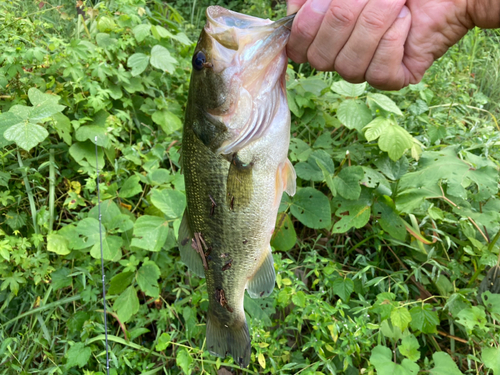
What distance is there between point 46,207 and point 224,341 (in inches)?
64.8

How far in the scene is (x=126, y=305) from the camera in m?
2.01

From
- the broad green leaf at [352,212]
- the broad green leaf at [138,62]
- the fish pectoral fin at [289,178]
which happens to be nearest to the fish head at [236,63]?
the fish pectoral fin at [289,178]

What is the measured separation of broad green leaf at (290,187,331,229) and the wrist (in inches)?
43.2

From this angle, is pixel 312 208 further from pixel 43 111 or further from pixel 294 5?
pixel 43 111

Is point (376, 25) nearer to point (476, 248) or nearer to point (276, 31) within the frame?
point (276, 31)

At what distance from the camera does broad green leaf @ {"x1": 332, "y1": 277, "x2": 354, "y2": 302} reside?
2.01 meters

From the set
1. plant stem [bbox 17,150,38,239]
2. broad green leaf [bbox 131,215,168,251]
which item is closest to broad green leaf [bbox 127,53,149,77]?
plant stem [bbox 17,150,38,239]

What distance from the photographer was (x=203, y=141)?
50.6 inches

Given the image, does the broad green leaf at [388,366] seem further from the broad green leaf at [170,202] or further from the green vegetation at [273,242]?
the broad green leaf at [170,202]

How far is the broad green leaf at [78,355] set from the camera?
1.97 meters

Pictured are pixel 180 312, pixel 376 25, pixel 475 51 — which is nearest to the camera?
pixel 376 25

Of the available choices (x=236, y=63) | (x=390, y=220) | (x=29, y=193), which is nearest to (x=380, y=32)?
(x=236, y=63)

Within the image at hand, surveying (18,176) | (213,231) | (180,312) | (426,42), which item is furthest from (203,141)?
(18,176)

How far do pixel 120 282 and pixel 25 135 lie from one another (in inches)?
41.2
